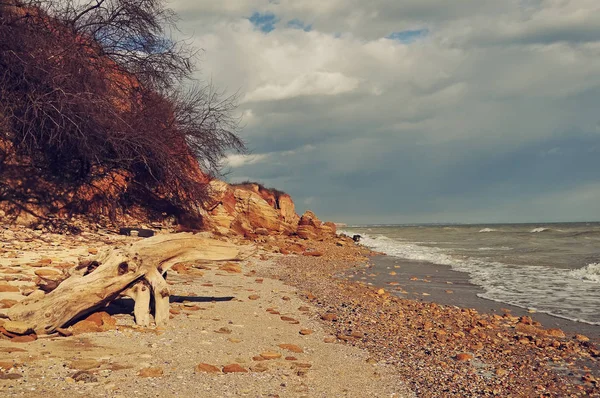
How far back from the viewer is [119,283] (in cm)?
606

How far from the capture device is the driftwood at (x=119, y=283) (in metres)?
5.45

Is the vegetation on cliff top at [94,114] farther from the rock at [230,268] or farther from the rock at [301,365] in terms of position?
the rock at [301,365]

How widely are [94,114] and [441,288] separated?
389 inches

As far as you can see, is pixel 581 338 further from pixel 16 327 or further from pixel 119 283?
pixel 16 327

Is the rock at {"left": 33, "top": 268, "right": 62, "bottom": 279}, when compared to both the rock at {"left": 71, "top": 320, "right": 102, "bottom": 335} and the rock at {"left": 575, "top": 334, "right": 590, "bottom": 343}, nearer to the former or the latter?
the rock at {"left": 71, "top": 320, "right": 102, "bottom": 335}

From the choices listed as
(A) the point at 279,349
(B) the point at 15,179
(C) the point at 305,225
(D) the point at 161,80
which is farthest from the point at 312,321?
(C) the point at 305,225

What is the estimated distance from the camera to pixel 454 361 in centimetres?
591

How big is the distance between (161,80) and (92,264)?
1066 centimetres

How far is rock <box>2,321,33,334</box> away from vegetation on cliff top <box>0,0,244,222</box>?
590 centimetres

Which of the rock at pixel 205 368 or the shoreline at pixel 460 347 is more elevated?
the rock at pixel 205 368

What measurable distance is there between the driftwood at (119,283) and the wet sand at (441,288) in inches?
238

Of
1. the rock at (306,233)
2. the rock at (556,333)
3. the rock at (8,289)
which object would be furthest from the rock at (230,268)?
the rock at (306,233)

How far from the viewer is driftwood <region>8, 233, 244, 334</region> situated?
545 cm

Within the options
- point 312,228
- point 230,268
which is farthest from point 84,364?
point 312,228
